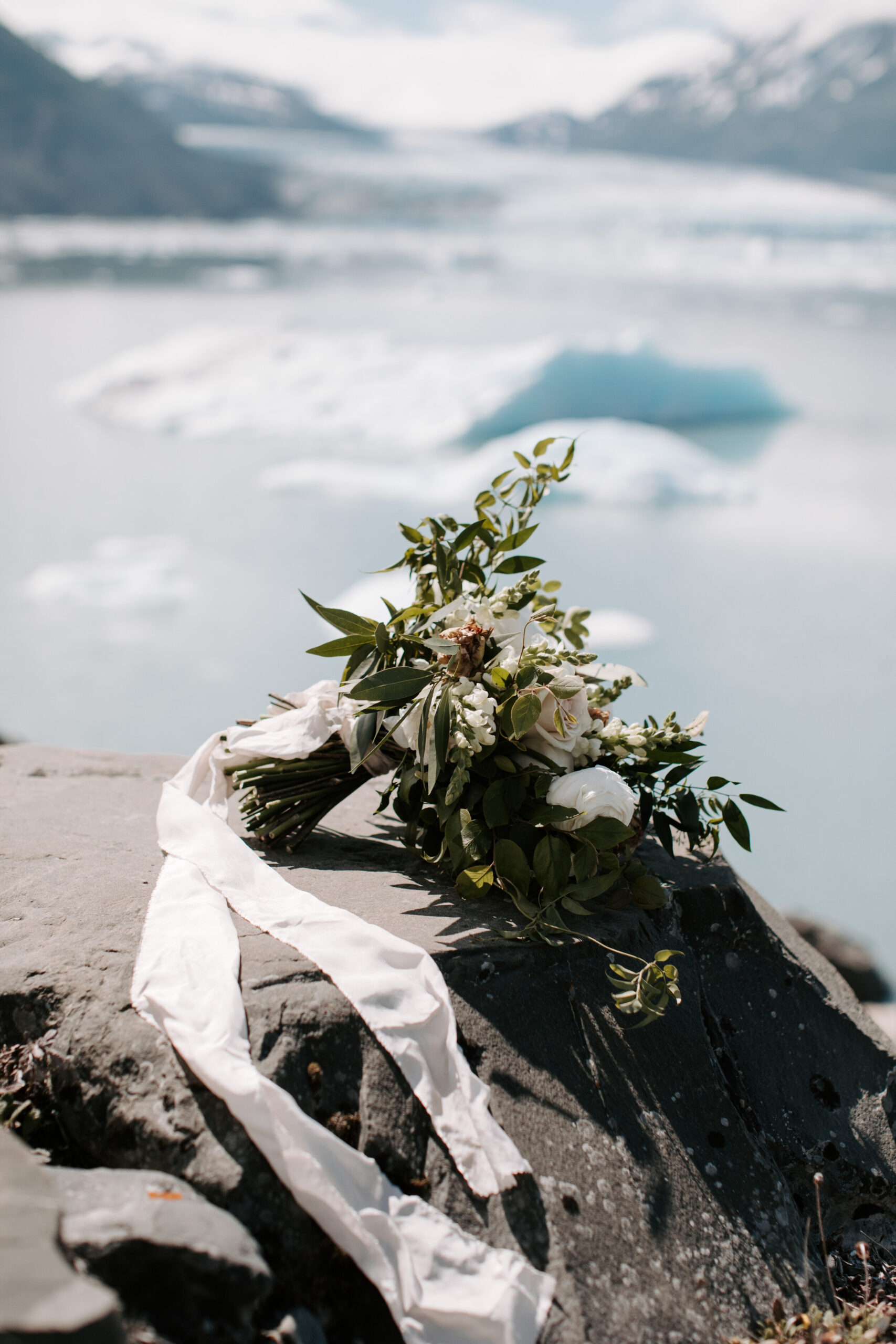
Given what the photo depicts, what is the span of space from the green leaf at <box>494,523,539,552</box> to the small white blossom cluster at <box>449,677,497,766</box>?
0.80 feet

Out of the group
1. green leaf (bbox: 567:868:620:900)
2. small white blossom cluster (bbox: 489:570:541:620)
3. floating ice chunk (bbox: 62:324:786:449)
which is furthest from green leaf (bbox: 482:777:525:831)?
floating ice chunk (bbox: 62:324:786:449)

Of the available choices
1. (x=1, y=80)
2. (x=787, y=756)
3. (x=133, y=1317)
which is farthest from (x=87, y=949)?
(x=1, y=80)

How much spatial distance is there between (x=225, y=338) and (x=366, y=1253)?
20.4 feet

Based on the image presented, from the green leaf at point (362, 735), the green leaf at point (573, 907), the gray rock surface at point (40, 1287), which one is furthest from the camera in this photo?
the green leaf at point (362, 735)

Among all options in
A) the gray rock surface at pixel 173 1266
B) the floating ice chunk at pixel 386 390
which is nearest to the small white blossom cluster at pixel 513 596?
the gray rock surface at pixel 173 1266

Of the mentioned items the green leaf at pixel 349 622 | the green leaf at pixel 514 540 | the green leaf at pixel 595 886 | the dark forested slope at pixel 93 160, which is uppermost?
the dark forested slope at pixel 93 160

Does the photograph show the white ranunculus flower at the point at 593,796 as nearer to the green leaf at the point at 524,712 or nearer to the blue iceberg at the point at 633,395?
the green leaf at the point at 524,712

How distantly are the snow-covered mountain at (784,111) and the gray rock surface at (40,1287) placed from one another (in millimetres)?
→ 10224

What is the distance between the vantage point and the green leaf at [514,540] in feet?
3.94

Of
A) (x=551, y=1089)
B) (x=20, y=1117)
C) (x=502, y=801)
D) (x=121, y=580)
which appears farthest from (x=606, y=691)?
(x=121, y=580)

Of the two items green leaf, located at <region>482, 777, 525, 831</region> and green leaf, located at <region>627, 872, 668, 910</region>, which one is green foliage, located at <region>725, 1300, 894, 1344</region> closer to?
green leaf, located at <region>627, 872, 668, 910</region>

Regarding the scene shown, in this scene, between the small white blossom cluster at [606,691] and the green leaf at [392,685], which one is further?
the small white blossom cluster at [606,691]

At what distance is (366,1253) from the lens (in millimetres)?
731

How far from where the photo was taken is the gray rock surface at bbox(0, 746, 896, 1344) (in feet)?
2.58
